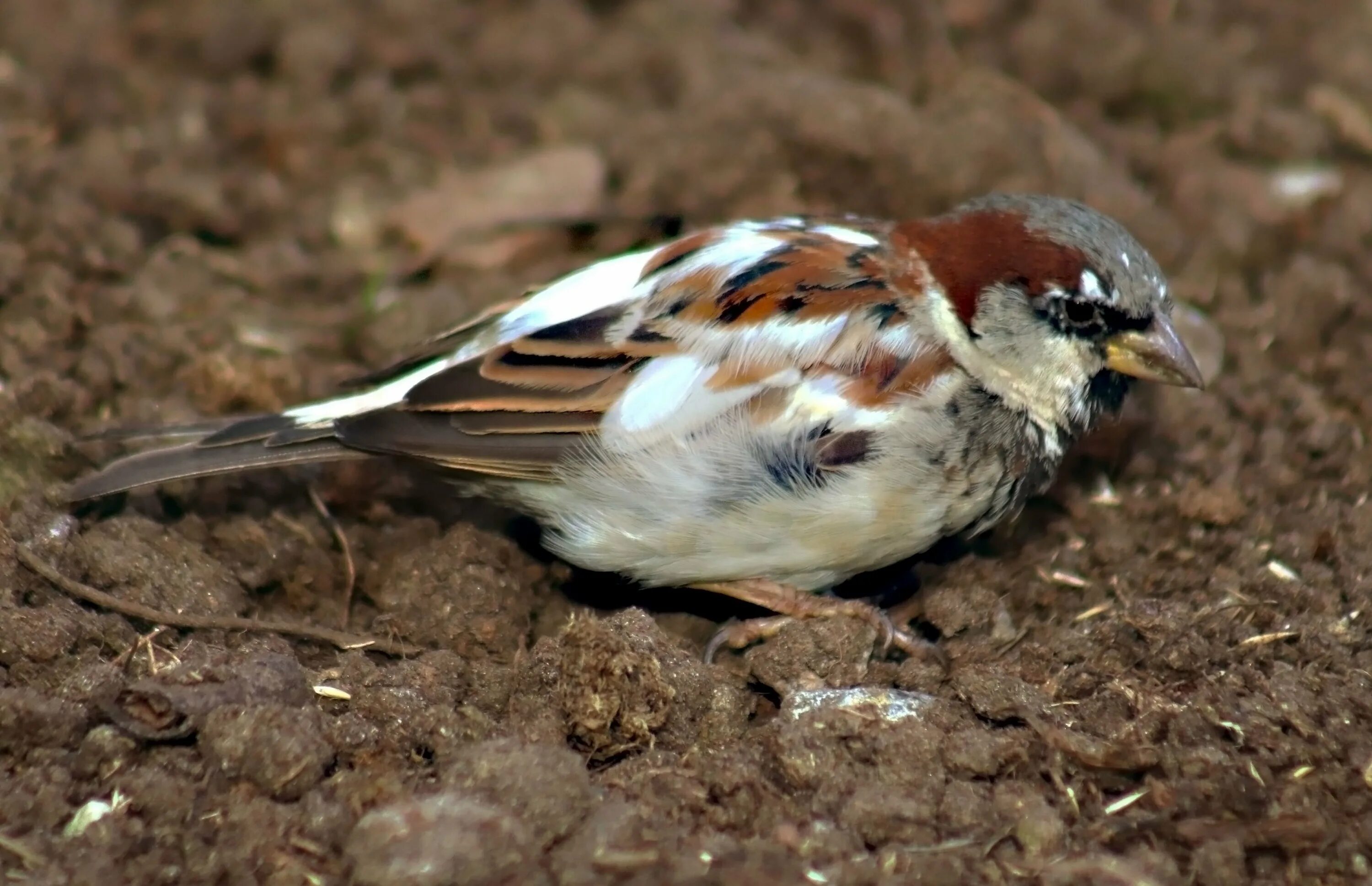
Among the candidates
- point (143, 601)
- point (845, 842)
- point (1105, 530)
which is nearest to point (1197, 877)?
point (845, 842)

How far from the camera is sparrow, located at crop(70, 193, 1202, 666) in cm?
420

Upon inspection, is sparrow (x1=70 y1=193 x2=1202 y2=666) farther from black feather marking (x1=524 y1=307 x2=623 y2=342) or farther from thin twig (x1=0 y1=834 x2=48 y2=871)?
thin twig (x1=0 y1=834 x2=48 y2=871)

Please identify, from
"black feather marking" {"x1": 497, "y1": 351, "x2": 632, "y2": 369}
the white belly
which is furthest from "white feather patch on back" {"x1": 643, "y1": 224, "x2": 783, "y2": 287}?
the white belly

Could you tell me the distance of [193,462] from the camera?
4.43 m

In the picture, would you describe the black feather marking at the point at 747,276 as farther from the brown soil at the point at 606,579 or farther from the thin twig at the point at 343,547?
Result: the thin twig at the point at 343,547

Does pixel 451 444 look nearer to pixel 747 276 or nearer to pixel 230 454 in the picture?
pixel 230 454

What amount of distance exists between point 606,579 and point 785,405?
943 mm

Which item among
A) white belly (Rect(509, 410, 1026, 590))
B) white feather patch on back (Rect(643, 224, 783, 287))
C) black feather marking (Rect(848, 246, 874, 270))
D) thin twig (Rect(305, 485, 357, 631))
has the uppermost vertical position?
white feather patch on back (Rect(643, 224, 783, 287))

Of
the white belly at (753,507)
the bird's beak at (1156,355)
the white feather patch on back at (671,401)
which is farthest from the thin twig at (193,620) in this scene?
the bird's beak at (1156,355)

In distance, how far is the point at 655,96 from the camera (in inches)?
262

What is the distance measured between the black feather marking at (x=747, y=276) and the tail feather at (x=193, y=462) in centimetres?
124

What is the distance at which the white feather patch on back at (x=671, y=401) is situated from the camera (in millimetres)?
4199

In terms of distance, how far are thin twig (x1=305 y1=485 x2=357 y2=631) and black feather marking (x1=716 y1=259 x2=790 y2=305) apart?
1.45 m

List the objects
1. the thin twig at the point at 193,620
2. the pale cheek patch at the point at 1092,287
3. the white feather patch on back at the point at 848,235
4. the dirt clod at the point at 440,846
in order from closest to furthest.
A: the dirt clod at the point at 440,846 < the thin twig at the point at 193,620 < the pale cheek patch at the point at 1092,287 < the white feather patch on back at the point at 848,235
